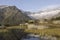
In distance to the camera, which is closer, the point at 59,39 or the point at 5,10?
the point at 59,39

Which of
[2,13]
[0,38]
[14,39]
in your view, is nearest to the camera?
[0,38]

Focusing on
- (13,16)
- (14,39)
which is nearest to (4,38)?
(14,39)

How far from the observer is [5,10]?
100m

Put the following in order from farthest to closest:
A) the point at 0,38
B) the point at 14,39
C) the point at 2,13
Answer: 1. the point at 2,13
2. the point at 14,39
3. the point at 0,38

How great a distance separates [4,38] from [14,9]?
76.7 m

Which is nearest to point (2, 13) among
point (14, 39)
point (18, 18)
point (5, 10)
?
point (5, 10)

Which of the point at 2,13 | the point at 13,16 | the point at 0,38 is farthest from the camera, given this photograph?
the point at 2,13

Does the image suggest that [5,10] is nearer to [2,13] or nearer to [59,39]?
[2,13]

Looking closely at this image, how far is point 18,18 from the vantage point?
93188 millimetres

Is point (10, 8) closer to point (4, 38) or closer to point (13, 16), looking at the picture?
point (13, 16)

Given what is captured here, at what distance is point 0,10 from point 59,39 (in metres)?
80.4

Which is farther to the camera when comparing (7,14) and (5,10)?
(5,10)

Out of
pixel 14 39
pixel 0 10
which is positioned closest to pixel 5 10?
pixel 0 10

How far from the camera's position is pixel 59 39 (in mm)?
22547
